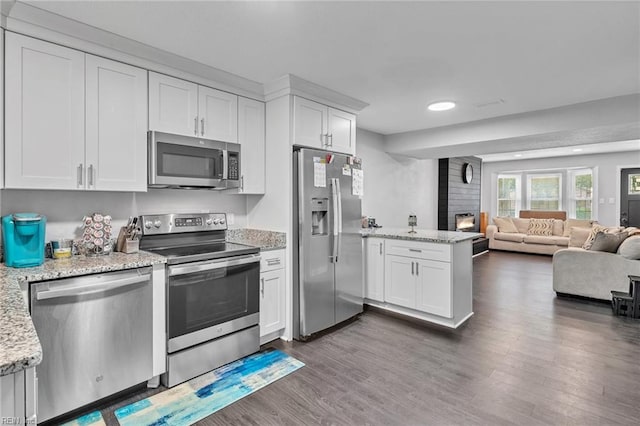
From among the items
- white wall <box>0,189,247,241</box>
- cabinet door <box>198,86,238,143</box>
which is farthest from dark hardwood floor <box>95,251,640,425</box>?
cabinet door <box>198,86,238,143</box>

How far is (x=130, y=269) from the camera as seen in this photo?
6.88 feet

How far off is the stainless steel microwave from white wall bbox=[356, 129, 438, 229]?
7.95 ft

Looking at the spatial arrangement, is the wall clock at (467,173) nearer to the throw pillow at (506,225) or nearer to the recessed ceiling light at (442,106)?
the throw pillow at (506,225)

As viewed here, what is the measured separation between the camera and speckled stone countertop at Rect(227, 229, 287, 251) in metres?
3.04

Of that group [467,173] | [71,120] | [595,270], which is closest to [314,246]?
Result: [71,120]

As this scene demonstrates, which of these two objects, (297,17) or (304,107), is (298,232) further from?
(297,17)

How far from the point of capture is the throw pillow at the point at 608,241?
4133 mm

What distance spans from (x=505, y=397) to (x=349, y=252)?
1.81 metres

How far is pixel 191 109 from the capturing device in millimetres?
2703

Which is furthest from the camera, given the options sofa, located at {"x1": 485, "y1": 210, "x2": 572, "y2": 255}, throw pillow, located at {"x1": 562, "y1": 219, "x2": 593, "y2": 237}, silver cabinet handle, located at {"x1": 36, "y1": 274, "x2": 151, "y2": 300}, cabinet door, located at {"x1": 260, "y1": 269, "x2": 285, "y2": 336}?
sofa, located at {"x1": 485, "y1": 210, "x2": 572, "y2": 255}

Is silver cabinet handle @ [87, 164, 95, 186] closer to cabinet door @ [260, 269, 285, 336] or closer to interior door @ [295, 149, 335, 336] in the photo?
cabinet door @ [260, 269, 285, 336]

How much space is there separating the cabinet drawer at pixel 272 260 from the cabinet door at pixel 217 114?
107 cm

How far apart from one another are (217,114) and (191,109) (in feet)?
0.78

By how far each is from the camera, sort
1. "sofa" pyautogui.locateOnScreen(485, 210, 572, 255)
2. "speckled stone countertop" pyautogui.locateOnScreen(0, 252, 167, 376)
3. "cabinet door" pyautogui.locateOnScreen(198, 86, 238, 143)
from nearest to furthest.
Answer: "speckled stone countertop" pyautogui.locateOnScreen(0, 252, 167, 376), "cabinet door" pyautogui.locateOnScreen(198, 86, 238, 143), "sofa" pyautogui.locateOnScreen(485, 210, 572, 255)
